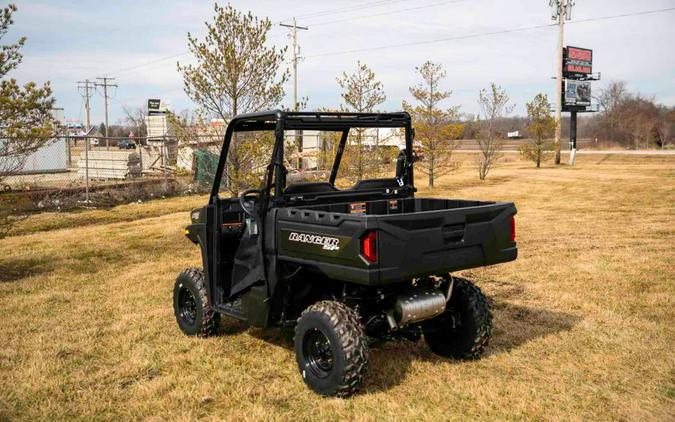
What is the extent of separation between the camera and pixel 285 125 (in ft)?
16.4

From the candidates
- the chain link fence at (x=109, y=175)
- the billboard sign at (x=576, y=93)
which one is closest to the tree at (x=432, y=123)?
the chain link fence at (x=109, y=175)

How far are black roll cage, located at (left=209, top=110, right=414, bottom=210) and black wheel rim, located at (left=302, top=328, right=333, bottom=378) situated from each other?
1.10 meters

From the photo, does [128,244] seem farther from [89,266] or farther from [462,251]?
[462,251]

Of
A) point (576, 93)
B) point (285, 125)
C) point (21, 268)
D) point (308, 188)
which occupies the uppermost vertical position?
point (576, 93)

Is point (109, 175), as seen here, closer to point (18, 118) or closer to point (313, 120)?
point (18, 118)

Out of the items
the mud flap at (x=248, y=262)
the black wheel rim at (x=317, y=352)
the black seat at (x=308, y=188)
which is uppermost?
the black seat at (x=308, y=188)

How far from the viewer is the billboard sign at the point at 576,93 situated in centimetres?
4756

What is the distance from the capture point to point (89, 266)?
9633 millimetres

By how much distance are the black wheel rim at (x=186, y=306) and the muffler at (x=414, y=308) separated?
2329mm

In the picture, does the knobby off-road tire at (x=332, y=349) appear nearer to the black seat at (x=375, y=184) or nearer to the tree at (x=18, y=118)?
the black seat at (x=375, y=184)

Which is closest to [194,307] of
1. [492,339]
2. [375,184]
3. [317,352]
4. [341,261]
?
[317,352]

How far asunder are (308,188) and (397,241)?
144 cm

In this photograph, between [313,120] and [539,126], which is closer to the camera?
[313,120]

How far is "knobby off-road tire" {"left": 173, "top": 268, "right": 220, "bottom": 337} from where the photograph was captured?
5.93m
